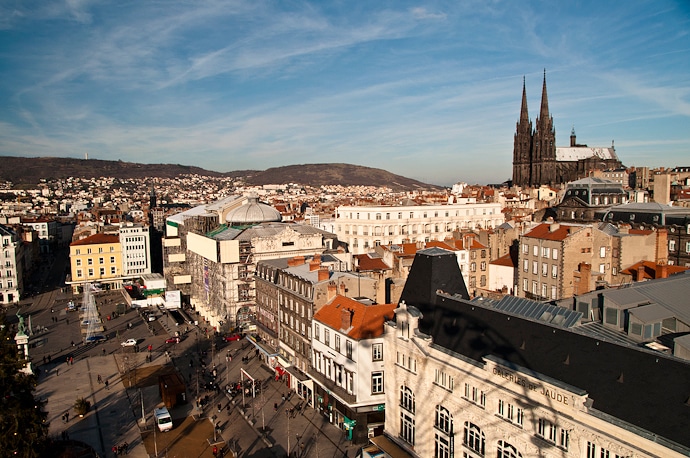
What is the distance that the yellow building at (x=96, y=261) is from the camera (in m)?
104

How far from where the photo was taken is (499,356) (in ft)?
85.1

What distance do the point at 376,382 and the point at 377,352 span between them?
2.14 meters

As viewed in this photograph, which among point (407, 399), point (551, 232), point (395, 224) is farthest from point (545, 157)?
point (407, 399)

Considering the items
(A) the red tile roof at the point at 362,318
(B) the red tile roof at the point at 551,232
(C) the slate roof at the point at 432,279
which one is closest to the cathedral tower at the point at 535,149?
(B) the red tile roof at the point at 551,232

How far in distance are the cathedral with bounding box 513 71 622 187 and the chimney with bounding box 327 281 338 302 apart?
432ft

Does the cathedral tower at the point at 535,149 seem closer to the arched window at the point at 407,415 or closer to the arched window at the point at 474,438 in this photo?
the arched window at the point at 407,415

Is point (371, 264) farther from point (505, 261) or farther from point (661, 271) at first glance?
point (661, 271)

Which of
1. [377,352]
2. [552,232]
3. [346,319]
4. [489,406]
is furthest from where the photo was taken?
[552,232]

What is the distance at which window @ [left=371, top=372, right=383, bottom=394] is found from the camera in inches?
1469

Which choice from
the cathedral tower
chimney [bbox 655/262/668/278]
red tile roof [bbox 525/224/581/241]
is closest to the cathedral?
the cathedral tower

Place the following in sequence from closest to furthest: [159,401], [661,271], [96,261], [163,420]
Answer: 1. [163,420]
2. [159,401]
3. [661,271]
4. [96,261]

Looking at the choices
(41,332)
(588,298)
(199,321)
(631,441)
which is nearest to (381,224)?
(199,321)

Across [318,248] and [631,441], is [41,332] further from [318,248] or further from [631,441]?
[631,441]

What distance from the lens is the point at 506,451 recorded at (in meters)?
24.7
